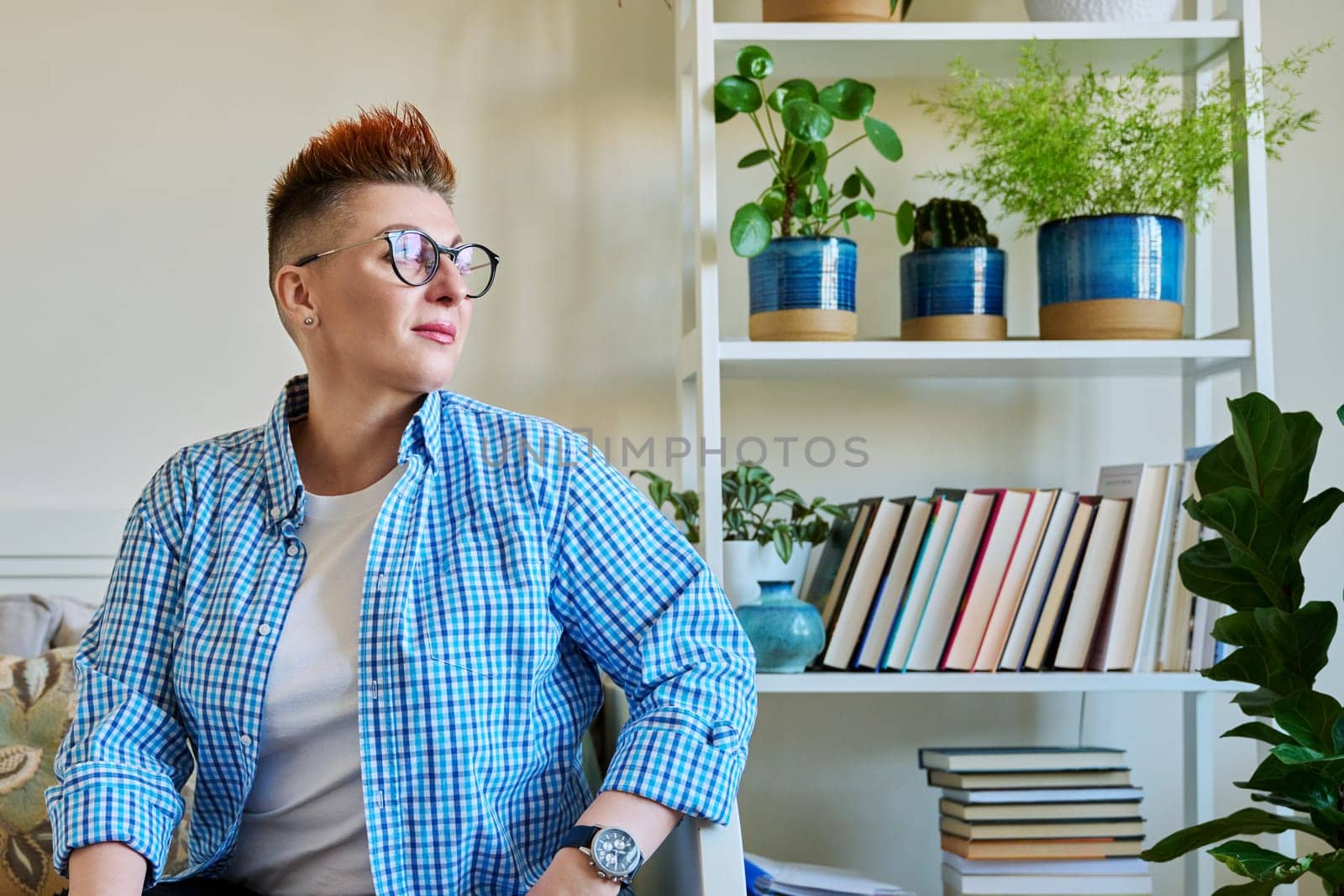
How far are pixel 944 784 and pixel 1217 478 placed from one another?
0.57 meters

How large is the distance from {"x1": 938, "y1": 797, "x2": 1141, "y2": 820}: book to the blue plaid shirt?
593 millimetres

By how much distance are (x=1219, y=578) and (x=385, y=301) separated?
949mm

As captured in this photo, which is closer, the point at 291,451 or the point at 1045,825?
the point at 291,451

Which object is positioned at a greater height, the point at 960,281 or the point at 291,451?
the point at 960,281

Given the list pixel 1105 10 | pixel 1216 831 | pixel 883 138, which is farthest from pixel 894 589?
pixel 1105 10

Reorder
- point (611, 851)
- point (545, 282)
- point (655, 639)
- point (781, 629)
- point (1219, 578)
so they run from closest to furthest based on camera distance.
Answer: point (611, 851), point (655, 639), point (1219, 578), point (781, 629), point (545, 282)

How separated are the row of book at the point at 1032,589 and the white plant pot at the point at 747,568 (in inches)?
4.3

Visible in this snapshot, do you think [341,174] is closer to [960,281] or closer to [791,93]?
[791,93]

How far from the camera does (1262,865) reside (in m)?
1.32

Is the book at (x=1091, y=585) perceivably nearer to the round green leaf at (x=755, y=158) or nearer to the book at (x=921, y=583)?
the book at (x=921, y=583)

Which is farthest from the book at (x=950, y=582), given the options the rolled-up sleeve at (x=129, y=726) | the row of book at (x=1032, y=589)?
the rolled-up sleeve at (x=129, y=726)

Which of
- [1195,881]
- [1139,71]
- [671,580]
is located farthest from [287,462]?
[1195,881]

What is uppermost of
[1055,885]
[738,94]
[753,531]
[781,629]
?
[738,94]

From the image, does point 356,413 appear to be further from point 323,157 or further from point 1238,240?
point 1238,240
